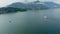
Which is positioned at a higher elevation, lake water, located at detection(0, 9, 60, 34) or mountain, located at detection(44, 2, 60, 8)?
mountain, located at detection(44, 2, 60, 8)

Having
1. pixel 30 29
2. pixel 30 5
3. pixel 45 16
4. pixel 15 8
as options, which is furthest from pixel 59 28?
pixel 15 8

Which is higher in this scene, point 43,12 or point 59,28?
point 43,12

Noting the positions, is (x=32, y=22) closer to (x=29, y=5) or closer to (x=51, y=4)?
(x=29, y=5)

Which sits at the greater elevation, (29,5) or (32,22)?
(29,5)

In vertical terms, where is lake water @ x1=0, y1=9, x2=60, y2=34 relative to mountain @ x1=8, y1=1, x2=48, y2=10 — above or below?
below

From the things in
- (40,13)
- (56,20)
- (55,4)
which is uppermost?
(55,4)

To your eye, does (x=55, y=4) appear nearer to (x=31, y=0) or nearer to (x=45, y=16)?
(x=45, y=16)

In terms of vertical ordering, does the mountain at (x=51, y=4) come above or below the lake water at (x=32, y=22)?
above

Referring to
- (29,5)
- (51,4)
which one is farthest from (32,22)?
(51,4)
